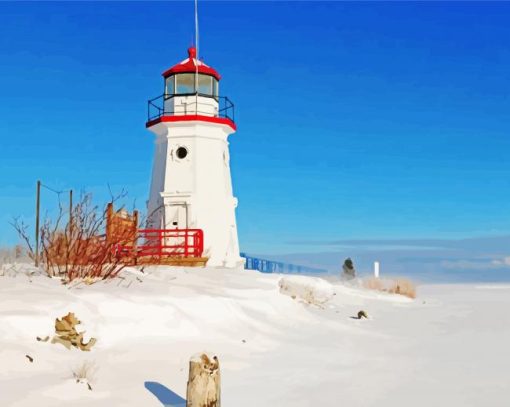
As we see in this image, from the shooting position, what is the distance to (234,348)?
10508 mm

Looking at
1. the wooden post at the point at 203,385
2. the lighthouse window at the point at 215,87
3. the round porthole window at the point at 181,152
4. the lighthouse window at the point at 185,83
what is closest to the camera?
the wooden post at the point at 203,385

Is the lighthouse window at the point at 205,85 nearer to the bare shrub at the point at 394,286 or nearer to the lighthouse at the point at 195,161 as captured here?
the lighthouse at the point at 195,161

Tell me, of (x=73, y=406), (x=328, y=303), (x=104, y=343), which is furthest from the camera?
(x=328, y=303)

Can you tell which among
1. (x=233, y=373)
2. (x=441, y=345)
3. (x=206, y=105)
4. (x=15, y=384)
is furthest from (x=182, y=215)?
(x=15, y=384)

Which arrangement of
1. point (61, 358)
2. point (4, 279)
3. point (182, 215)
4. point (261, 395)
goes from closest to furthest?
1. point (261, 395)
2. point (61, 358)
3. point (4, 279)
4. point (182, 215)

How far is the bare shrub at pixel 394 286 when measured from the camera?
26734 mm

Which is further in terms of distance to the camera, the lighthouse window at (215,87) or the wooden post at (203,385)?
the lighthouse window at (215,87)

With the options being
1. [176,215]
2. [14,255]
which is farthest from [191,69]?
Answer: [14,255]

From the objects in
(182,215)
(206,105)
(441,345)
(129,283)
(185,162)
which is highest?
(206,105)

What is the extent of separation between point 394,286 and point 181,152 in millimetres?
11064

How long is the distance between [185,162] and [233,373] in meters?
17.1

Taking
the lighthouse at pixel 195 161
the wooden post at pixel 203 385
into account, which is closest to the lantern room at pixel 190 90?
the lighthouse at pixel 195 161

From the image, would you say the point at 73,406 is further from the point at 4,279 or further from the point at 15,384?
the point at 4,279

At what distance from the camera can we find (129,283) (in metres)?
12.4
